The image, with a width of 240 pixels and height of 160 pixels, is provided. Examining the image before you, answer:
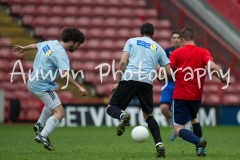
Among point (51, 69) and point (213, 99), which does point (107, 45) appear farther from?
point (51, 69)

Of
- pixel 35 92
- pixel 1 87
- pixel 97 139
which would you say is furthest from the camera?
pixel 1 87

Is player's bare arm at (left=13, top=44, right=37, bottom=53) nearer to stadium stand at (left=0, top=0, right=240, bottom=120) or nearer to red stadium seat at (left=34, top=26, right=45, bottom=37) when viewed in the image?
stadium stand at (left=0, top=0, right=240, bottom=120)

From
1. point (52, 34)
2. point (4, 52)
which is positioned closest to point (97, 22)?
point (52, 34)

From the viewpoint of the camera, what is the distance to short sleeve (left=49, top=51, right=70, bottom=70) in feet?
30.7

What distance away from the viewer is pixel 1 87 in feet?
63.3

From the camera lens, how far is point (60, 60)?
370 inches

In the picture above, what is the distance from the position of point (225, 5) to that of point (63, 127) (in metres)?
7.72

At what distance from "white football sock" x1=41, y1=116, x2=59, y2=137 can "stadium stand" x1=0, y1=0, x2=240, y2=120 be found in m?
9.31

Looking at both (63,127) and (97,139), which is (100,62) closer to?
(63,127)

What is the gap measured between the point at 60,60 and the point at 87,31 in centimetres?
1222

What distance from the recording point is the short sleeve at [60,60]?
30.7 ft

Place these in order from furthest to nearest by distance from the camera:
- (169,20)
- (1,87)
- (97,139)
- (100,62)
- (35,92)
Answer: (169,20), (100,62), (1,87), (97,139), (35,92)

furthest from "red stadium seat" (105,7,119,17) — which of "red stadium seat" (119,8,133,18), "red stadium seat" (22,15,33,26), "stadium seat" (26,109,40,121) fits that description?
"stadium seat" (26,109,40,121)

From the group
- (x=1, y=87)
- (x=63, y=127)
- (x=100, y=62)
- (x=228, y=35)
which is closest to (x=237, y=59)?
(x=228, y=35)
